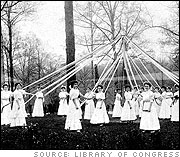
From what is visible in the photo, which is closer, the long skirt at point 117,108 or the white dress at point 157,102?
the white dress at point 157,102

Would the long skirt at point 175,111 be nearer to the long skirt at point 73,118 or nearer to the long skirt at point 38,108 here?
the long skirt at point 73,118

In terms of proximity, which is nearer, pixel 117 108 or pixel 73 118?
pixel 73 118

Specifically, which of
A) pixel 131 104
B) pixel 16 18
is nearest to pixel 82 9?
pixel 16 18

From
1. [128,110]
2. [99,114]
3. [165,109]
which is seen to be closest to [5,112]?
[99,114]

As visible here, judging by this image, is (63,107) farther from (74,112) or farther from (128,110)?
(74,112)

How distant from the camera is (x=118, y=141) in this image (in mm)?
7805

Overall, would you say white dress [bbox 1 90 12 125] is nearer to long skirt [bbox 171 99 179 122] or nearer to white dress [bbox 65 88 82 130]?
white dress [bbox 65 88 82 130]

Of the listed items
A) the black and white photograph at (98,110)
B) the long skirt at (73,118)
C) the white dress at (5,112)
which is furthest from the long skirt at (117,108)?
the long skirt at (73,118)

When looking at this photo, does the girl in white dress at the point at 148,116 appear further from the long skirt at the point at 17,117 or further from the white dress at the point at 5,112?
the white dress at the point at 5,112

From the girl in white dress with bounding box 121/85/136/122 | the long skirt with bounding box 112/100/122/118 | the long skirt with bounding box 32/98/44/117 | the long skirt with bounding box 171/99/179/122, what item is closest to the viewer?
the girl in white dress with bounding box 121/85/136/122

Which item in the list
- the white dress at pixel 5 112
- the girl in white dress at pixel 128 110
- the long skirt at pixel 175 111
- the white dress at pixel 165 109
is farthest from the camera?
the white dress at pixel 165 109

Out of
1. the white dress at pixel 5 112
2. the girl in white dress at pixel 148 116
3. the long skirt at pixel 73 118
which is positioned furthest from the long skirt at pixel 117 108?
the long skirt at pixel 73 118

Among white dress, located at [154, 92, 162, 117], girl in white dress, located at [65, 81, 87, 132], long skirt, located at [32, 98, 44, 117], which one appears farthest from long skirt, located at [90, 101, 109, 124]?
long skirt, located at [32, 98, 44, 117]

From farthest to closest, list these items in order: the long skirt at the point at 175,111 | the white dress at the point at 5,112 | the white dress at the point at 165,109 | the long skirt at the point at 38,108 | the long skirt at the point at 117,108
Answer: the long skirt at the point at 38,108 → the long skirt at the point at 117,108 → the white dress at the point at 165,109 → the long skirt at the point at 175,111 → the white dress at the point at 5,112
